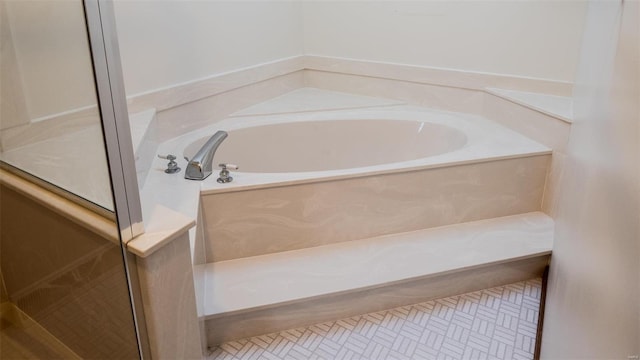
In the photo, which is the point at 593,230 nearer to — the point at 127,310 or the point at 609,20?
the point at 609,20

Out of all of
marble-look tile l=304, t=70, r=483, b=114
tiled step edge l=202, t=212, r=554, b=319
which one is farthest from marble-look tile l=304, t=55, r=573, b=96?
tiled step edge l=202, t=212, r=554, b=319

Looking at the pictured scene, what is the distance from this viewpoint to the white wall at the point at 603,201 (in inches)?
29.7

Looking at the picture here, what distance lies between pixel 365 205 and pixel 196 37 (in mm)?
1212

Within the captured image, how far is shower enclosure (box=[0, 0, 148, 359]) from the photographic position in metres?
0.88

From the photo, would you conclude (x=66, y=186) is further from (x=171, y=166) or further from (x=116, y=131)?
(x=171, y=166)

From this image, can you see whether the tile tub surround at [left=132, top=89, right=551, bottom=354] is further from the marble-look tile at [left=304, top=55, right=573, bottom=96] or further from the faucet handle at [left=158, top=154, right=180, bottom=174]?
the marble-look tile at [left=304, top=55, right=573, bottom=96]

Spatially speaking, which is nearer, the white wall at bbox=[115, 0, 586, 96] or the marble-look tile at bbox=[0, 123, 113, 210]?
the marble-look tile at bbox=[0, 123, 113, 210]

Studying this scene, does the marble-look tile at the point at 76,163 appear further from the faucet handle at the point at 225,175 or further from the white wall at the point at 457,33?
the white wall at the point at 457,33

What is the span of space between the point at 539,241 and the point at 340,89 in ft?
5.53

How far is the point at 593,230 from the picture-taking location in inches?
35.8

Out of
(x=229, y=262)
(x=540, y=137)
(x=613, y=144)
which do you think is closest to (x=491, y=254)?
(x=540, y=137)

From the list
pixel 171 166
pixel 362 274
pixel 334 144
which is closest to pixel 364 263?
pixel 362 274

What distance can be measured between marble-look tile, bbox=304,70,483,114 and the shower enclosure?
225cm

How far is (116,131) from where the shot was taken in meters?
0.91
